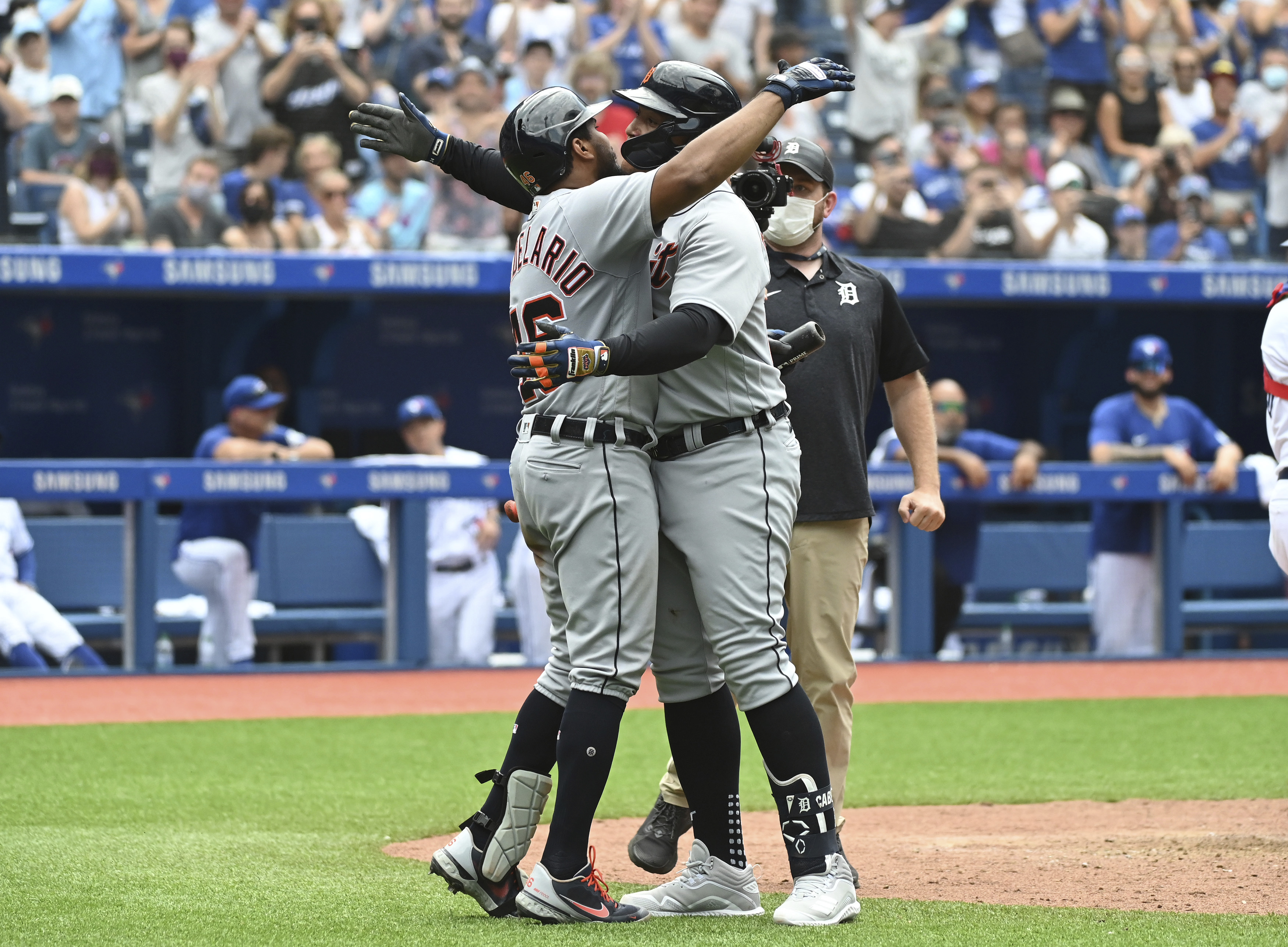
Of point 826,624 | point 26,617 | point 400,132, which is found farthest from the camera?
point 26,617

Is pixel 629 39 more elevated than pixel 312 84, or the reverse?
pixel 629 39

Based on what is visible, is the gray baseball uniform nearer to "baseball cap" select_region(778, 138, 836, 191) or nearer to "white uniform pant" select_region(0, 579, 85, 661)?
"baseball cap" select_region(778, 138, 836, 191)

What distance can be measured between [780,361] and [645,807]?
6.78ft

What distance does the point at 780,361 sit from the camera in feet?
12.3

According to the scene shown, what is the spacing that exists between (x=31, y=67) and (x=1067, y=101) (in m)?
7.37

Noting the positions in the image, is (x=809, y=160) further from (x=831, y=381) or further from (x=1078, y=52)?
(x=1078, y=52)

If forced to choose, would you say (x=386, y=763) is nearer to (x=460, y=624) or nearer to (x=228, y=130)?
(x=460, y=624)

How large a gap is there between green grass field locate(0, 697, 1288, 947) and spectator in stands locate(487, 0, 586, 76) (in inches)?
236

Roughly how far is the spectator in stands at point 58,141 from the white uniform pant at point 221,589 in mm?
2921

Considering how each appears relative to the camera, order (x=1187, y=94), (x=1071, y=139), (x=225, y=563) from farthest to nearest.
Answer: (x=1187, y=94)
(x=1071, y=139)
(x=225, y=563)

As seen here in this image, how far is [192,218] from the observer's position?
10.4m

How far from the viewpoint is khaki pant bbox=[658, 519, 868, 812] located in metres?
4.18

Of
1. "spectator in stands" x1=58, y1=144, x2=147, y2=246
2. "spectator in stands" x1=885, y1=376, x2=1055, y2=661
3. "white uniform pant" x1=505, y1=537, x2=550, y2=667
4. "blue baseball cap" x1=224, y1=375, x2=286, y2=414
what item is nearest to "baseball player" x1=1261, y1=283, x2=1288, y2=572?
"spectator in stands" x1=885, y1=376, x2=1055, y2=661

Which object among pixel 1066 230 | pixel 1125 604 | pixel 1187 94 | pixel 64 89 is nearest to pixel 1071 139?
pixel 1187 94
